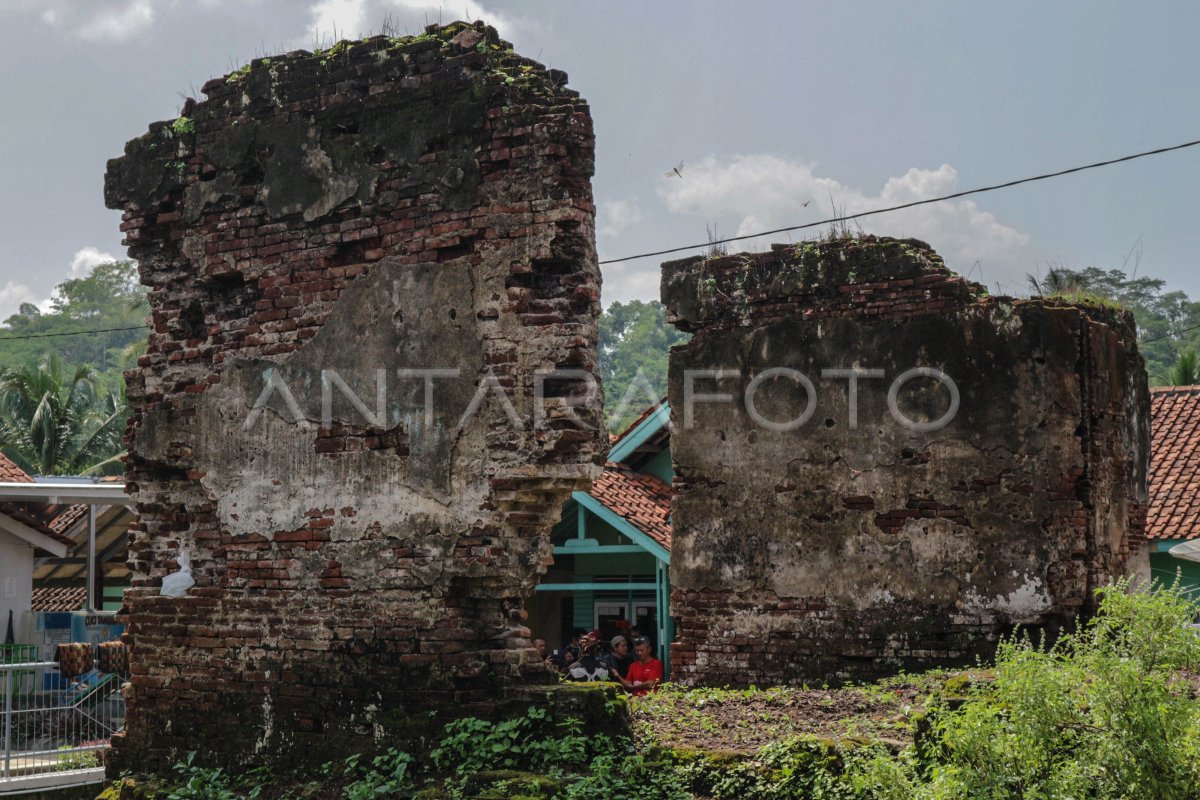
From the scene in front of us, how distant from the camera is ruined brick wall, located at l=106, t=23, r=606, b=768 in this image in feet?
23.4

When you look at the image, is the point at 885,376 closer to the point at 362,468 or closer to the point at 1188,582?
the point at 362,468

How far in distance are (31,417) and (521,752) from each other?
89.7 feet

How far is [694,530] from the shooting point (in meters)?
10.9

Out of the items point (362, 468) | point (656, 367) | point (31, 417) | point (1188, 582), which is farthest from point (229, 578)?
point (656, 367)

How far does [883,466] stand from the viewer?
10.2 metres

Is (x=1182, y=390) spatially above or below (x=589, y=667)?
above

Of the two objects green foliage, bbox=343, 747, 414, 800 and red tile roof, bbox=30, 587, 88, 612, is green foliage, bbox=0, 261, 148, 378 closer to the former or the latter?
red tile roof, bbox=30, 587, 88, 612

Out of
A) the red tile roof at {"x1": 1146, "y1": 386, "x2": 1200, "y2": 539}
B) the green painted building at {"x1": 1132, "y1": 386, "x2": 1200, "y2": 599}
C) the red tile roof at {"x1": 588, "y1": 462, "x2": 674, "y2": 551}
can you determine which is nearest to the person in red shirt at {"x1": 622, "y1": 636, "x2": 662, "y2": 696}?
the red tile roof at {"x1": 588, "y1": 462, "x2": 674, "y2": 551}

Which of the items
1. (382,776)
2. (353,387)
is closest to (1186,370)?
(353,387)

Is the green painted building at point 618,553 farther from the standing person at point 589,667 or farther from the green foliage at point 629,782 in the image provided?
the green foliage at point 629,782

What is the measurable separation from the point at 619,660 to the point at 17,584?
28.5 feet

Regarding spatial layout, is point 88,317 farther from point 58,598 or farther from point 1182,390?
point 1182,390

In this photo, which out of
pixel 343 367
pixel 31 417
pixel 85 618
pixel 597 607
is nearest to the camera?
pixel 343 367

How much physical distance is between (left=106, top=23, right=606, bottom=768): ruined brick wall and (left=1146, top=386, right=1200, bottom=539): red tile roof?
417 inches
